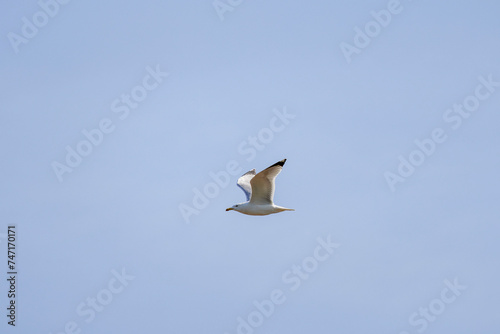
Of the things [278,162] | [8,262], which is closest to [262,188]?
[278,162]

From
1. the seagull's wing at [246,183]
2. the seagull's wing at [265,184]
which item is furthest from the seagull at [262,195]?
the seagull's wing at [246,183]

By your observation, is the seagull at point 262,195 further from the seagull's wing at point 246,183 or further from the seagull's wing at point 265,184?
the seagull's wing at point 246,183

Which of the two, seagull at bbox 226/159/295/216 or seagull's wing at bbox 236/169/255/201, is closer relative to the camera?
seagull at bbox 226/159/295/216

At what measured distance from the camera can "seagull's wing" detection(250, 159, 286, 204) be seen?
2680cm

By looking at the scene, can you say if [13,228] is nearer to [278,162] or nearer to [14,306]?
[14,306]

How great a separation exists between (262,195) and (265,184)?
439 mm

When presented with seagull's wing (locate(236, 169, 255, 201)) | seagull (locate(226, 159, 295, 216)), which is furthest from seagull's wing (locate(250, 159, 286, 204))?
seagull's wing (locate(236, 169, 255, 201))

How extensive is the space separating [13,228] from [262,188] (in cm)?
809

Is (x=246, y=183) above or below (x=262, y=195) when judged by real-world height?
above

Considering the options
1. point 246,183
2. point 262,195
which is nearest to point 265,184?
point 262,195

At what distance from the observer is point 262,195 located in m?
27.6

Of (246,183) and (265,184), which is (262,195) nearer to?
(265,184)

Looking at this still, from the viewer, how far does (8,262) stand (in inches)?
1132

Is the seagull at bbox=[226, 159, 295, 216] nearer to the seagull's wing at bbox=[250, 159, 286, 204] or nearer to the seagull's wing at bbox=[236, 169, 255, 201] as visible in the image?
the seagull's wing at bbox=[250, 159, 286, 204]
